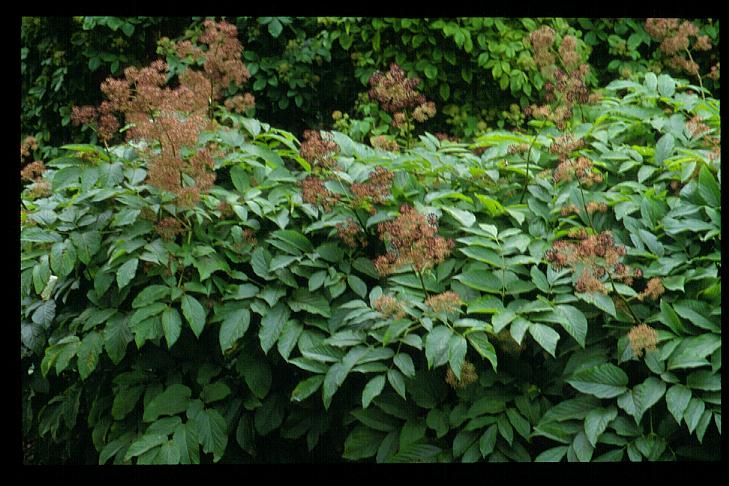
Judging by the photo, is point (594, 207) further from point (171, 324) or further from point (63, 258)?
point (63, 258)

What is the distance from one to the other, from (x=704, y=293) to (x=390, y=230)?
0.83 m

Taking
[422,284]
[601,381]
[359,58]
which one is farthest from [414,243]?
[359,58]

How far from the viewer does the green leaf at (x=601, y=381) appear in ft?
5.88

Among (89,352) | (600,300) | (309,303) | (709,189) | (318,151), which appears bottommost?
(89,352)

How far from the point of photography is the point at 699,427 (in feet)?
5.56

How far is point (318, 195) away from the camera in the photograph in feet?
6.78

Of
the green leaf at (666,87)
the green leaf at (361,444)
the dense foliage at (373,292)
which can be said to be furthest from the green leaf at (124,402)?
the green leaf at (666,87)

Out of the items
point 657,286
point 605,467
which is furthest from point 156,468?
point 657,286

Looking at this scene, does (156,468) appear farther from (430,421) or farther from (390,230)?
(390,230)

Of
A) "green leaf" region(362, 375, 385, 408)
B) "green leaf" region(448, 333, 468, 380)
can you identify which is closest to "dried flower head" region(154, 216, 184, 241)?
"green leaf" region(362, 375, 385, 408)

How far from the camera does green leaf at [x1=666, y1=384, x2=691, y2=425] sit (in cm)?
169

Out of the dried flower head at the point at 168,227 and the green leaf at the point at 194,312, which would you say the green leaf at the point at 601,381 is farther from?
the dried flower head at the point at 168,227

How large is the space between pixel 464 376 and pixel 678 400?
19.8 inches

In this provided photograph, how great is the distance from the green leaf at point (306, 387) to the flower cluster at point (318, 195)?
503 millimetres
